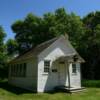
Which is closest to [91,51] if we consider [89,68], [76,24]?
[89,68]

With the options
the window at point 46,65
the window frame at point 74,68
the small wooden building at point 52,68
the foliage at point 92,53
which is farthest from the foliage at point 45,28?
the window at point 46,65

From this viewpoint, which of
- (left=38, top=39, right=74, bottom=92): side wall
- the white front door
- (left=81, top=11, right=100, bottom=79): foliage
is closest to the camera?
(left=38, top=39, right=74, bottom=92): side wall

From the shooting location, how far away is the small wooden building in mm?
22656

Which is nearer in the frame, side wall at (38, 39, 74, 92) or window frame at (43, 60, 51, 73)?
side wall at (38, 39, 74, 92)

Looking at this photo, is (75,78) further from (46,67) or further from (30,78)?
(30,78)

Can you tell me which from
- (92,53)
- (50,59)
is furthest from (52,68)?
(92,53)

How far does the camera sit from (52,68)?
2334cm

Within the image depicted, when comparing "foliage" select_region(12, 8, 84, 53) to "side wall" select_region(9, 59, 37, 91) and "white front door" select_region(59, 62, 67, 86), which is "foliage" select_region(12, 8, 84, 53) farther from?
Result: "white front door" select_region(59, 62, 67, 86)

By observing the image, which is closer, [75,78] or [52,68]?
[52,68]

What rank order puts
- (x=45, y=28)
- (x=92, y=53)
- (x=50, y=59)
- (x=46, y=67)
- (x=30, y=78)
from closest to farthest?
(x=46, y=67) < (x=50, y=59) < (x=30, y=78) < (x=92, y=53) < (x=45, y=28)

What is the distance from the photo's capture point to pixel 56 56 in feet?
78.4

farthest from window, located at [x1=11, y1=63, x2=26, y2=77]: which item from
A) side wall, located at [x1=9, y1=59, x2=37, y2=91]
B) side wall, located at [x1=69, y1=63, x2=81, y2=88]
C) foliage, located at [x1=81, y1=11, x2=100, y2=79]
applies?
foliage, located at [x1=81, y1=11, x2=100, y2=79]

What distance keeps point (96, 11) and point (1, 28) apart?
21148 mm

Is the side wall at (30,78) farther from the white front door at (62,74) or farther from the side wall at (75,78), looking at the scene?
the side wall at (75,78)
